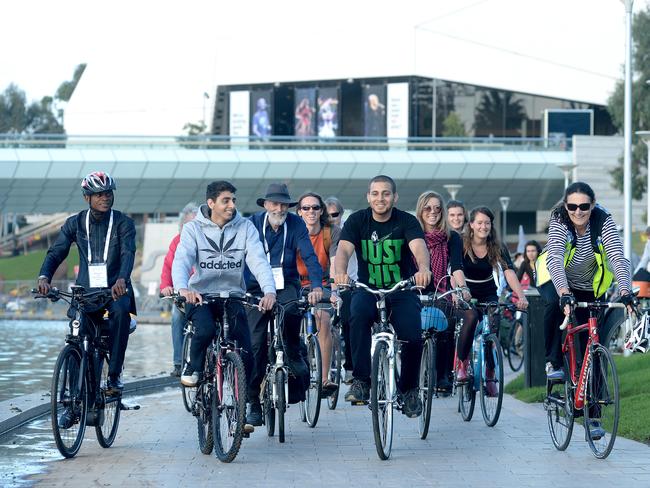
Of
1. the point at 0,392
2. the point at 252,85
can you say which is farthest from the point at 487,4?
the point at 0,392

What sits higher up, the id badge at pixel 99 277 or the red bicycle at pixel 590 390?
the id badge at pixel 99 277

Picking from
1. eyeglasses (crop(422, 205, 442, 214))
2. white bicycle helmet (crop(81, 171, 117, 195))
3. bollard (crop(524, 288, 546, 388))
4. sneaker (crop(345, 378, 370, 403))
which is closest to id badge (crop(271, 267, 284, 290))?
sneaker (crop(345, 378, 370, 403))

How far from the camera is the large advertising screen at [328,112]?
82.1m

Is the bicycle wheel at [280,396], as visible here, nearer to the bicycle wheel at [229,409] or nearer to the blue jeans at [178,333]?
the bicycle wheel at [229,409]

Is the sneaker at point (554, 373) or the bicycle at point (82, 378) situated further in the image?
the sneaker at point (554, 373)

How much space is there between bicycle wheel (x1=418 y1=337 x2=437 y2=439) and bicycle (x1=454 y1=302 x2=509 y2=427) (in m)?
0.95

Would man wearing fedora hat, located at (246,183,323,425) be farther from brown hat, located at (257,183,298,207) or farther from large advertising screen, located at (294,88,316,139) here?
large advertising screen, located at (294,88,316,139)

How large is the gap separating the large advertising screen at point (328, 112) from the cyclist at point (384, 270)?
238 ft

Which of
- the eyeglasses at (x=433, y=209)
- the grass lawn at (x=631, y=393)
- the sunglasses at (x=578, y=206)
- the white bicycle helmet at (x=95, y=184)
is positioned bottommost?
the grass lawn at (x=631, y=393)

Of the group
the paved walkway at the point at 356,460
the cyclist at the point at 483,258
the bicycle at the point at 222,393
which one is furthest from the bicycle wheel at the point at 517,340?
the bicycle at the point at 222,393

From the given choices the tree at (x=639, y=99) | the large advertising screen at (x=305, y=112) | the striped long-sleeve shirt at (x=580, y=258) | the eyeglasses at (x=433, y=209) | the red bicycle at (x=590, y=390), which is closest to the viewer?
the red bicycle at (x=590, y=390)

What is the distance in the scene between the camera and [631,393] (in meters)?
11.8

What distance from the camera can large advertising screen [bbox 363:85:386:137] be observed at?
81.2m

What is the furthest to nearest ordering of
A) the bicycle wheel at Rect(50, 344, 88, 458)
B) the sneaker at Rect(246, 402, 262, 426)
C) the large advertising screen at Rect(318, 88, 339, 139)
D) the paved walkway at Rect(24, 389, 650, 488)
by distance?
the large advertising screen at Rect(318, 88, 339, 139), the sneaker at Rect(246, 402, 262, 426), the bicycle wheel at Rect(50, 344, 88, 458), the paved walkway at Rect(24, 389, 650, 488)
